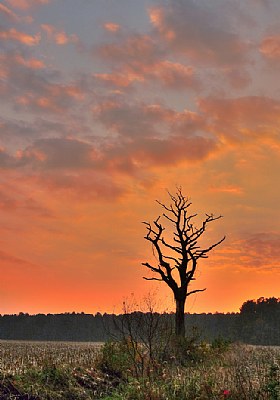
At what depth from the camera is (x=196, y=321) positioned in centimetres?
7862

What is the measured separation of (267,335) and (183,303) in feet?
176

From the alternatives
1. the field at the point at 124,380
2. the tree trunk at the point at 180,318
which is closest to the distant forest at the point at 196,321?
the tree trunk at the point at 180,318

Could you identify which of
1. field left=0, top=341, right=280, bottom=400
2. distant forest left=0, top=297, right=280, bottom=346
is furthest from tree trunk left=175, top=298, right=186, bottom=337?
distant forest left=0, top=297, right=280, bottom=346

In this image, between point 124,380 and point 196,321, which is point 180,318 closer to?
point 124,380

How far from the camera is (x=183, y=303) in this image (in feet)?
122

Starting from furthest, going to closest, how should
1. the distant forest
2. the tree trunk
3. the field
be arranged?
the distant forest → the tree trunk → the field

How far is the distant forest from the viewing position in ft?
283

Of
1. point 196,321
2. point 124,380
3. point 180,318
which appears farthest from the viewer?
point 196,321

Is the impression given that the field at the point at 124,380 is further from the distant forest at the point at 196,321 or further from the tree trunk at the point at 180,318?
the distant forest at the point at 196,321

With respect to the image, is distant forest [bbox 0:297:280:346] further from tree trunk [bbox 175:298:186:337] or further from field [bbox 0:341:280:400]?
field [bbox 0:341:280:400]

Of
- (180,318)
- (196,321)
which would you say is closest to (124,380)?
(180,318)

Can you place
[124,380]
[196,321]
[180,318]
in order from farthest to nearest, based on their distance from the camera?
[196,321]
[180,318]
[124,380]

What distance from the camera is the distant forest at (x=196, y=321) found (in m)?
86.1

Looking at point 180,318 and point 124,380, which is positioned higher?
point 180,318
